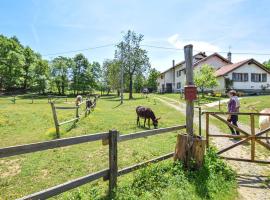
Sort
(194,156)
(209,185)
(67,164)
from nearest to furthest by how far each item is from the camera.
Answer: (209,185) < (194,156) < (67,164)

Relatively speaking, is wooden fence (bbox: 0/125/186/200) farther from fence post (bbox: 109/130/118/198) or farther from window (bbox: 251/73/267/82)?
window (bbox: 251/73/267/82)

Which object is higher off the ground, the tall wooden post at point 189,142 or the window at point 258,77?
the window at point 258,77

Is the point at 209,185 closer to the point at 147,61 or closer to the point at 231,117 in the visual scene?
the point at 231,117

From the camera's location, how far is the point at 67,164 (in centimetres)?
805

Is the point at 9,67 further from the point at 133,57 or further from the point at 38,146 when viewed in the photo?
the point at 38,146

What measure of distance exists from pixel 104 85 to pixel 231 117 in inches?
2594

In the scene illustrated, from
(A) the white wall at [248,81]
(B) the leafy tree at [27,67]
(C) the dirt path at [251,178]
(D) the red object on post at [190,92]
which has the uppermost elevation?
(B) the leafy tree at [27,67]

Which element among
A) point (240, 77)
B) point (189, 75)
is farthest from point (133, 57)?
point (189, 75)

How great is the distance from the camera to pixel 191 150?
6500mm

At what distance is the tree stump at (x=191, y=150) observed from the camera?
21.1 feet

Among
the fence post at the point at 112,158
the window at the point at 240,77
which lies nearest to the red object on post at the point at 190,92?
the fence post at the point at 112,158

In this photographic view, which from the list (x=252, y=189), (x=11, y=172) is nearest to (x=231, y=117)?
(x=252, y=189)

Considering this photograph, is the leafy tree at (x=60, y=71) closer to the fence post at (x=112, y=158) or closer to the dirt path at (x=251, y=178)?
the dirt path at (x=251, y=178)

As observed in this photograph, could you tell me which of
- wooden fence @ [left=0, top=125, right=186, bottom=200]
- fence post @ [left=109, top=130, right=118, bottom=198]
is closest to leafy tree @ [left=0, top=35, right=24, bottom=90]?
wooden fence @ [left=0, top=125, right=186, bottom=200]
